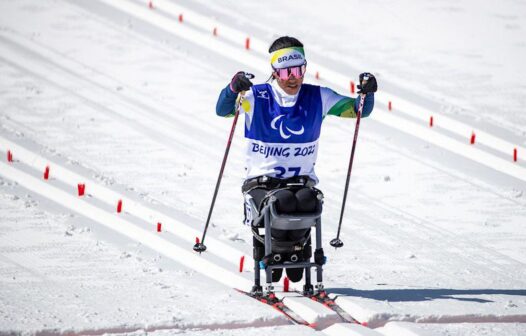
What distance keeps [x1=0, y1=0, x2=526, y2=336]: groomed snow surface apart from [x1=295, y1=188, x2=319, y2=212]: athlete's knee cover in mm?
715

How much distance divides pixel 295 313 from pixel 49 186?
4.99 meters

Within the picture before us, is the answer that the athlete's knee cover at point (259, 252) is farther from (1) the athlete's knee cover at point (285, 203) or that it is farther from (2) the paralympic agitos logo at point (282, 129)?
(2) the paralympic agitos logo at point (282, 129)

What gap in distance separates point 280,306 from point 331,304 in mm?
399

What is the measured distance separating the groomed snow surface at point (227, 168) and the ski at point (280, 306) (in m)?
0.08

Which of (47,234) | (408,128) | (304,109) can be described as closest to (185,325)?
(304,109)

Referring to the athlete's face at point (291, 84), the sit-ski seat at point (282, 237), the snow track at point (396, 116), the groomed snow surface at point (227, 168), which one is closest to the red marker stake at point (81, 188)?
the groomed snow surface at point (227, 168)

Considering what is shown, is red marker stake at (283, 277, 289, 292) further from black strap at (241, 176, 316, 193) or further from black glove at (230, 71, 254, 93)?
black glove at (230, 71, 254, 93)

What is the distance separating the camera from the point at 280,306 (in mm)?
7945

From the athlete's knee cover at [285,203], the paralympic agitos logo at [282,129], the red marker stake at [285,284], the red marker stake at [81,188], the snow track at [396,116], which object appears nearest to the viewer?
the athlete's knee cover at [285,203]

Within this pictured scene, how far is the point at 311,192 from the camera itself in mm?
8180

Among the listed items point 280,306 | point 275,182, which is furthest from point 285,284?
point 275,182

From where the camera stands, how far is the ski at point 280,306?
7.67 m

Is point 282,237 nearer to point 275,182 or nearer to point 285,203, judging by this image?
point 285,203

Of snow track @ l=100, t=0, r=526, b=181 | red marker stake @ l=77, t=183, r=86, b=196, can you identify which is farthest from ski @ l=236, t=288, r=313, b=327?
snow track @ l=100, t=0, r=526, b=181
